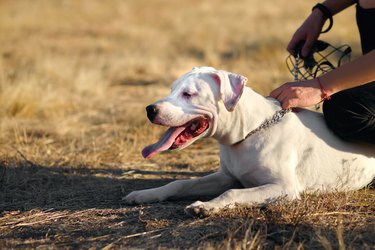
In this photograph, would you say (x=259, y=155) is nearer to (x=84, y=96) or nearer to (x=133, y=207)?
(x=133, y=207)

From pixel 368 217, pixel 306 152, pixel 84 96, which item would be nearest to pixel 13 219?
pixel 306 152

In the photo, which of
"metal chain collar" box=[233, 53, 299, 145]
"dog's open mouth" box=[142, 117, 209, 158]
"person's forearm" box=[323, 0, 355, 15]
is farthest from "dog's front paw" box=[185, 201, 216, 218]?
"person's forearm" box=[323, 0, 355, 15]

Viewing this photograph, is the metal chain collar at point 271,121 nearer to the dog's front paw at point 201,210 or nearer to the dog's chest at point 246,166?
the dog's chest at point 246,166

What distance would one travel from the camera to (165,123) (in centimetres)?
358

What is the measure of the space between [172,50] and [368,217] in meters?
8.81

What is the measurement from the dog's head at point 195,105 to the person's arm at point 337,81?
405 mm

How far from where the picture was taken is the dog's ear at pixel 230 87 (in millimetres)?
3660

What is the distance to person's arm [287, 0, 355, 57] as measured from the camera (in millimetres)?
4652

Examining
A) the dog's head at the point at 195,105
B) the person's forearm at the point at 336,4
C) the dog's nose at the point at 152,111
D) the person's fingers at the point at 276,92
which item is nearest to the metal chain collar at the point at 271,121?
the person's fingers at the point at 276,92

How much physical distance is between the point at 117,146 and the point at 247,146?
2107mm

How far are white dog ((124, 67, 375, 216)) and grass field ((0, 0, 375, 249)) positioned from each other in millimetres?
107

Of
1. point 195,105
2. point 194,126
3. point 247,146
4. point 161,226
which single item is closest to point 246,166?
point 247,146

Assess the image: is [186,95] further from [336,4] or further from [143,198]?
[336,4]

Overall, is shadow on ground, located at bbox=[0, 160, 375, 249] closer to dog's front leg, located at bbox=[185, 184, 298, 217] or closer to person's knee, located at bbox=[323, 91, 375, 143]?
dog's front leg, located at bbox=[185, 184, 298, 217]
